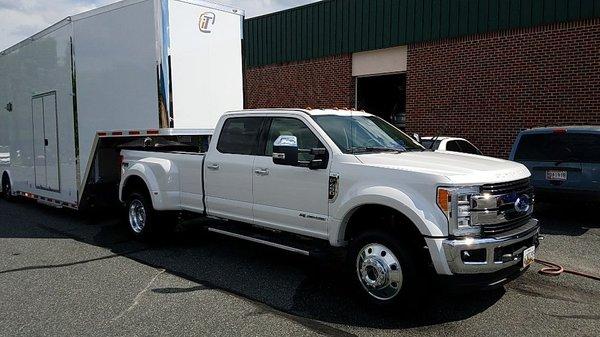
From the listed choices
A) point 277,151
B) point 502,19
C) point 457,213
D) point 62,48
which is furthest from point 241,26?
point 502,19

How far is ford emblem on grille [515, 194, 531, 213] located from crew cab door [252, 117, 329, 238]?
183 centimetres

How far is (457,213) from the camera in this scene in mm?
4273

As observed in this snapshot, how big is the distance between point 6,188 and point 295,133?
9.84 metres

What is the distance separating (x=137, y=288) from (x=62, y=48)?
561 cm

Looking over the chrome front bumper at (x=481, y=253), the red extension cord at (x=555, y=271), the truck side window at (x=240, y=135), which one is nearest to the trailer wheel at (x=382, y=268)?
the chrome front bumper at (x=481, y=253)

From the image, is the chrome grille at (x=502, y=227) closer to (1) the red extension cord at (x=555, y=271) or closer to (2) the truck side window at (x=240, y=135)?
(1) the red extension cord at (x=555, y=271)

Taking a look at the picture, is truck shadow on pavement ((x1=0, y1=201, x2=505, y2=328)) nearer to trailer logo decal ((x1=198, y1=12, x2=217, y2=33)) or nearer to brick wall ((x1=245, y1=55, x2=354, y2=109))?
trailer logo decal ((x1=198, y1=12, x2=217, y2=33))

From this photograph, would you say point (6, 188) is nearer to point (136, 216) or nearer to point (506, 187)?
point (136, 216)

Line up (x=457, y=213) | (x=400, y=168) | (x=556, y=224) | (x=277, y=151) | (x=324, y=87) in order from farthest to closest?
(x=324, y=87) → (x=556, y=224) → (x=277, y=151) → (x=400, y=168) → (x=457, y=213)

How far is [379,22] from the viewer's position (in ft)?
50.2

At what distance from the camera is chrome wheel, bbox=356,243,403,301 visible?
4539 mm

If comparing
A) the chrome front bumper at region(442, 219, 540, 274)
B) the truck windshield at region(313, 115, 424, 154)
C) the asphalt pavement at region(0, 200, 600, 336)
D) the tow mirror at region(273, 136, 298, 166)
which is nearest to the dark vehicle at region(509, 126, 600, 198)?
the asphalt pavement at region(0, 200, 600, 336)

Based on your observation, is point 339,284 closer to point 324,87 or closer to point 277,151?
point 277,151

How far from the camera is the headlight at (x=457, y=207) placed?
14.0 ft
